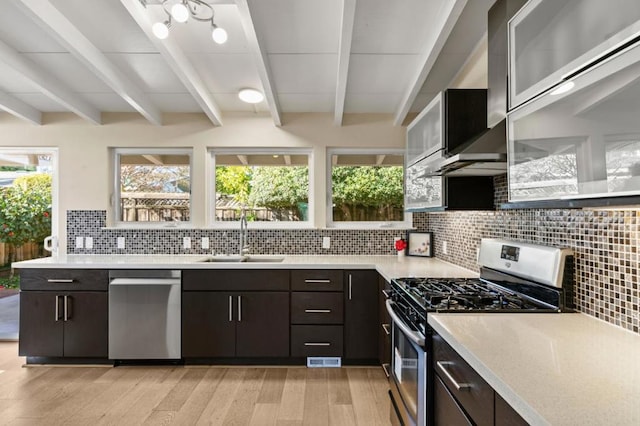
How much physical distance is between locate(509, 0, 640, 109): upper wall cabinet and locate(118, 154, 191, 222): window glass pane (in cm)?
311

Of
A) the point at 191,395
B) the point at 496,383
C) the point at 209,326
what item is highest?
the point at 496,383

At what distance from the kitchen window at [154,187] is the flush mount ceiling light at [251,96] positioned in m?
0.93

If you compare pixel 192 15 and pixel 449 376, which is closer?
pixel 449 376

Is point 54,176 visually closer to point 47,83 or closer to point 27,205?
point 27,205

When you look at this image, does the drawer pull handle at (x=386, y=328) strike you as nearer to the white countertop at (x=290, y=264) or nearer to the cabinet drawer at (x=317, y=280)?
the white countertop at (x=290, y=264)

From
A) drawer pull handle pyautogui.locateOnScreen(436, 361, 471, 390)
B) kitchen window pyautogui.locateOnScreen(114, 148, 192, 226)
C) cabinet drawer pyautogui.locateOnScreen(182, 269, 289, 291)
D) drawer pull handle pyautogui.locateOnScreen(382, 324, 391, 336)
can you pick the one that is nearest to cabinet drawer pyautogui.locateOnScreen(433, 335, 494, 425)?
drawer pull handle pyautogui.locateOnScreen(436, 361, 471, 390)

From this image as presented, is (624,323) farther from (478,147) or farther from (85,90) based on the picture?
(85,90)

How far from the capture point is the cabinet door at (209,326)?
9.88 feet

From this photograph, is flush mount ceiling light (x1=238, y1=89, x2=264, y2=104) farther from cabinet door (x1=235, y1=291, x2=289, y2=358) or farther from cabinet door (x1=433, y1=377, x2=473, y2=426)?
cabinet door (x1=433, y1=377, x2=473, y2=426)

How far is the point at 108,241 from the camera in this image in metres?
3.58

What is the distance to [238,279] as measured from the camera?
9.93 feet

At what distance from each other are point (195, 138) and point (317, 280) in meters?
1.84

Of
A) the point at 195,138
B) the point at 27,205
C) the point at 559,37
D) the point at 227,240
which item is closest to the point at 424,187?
the point at 559,37

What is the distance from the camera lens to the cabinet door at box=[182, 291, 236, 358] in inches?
119
